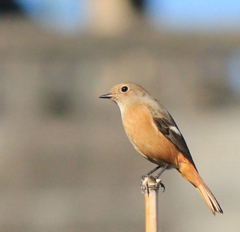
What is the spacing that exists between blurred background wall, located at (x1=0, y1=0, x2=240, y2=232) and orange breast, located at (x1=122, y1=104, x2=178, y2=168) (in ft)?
7.14

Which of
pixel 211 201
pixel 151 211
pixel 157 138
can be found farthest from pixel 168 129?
pixel 151 211

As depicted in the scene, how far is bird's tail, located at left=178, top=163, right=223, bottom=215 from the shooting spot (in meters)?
2.87

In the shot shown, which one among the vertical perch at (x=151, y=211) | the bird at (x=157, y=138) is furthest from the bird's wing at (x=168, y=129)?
the vertical perch at (x=151, y=211)

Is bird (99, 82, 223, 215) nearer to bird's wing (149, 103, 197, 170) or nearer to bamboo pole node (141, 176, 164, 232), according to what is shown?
bird's wing (149, 103, 197, 170)

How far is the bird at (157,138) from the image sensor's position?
3.02 meters

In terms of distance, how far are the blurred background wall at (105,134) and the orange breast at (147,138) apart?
2.18 metres

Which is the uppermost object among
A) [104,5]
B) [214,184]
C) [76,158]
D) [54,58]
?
[104,5]

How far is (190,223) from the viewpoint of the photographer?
18.0 ft

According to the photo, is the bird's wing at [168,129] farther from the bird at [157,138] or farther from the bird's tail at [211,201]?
the bird's tail at [211,201]

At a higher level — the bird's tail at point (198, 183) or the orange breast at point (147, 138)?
the orange breast at point (147, 138)

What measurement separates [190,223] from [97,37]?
2767 millimetres

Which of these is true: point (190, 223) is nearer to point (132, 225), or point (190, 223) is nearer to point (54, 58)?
point (132, 225)

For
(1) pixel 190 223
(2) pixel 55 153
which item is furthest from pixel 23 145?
(1) pixel 190 223

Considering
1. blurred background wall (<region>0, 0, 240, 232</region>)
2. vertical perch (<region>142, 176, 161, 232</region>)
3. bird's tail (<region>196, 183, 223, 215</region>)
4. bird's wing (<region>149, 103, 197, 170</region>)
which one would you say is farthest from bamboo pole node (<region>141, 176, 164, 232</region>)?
blurred background wall (<region>0, 0, 240, 232</region>)
